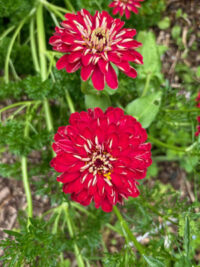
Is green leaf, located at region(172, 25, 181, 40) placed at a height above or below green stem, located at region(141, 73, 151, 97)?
above

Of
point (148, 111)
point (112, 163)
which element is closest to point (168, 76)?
point (148, 111)

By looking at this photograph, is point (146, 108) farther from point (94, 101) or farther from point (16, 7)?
point (16, 7)

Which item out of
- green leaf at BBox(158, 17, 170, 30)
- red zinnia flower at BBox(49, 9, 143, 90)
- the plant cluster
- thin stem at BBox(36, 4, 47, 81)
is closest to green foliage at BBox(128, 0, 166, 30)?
the plant cluster

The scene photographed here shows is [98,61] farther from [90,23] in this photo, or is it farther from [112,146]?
[112,146]

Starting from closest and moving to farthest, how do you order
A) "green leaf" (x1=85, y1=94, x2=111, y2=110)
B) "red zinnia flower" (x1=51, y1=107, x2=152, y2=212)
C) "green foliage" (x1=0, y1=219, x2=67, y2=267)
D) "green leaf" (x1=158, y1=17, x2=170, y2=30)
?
"red zinnia flower" (x1=51, y1=107, x2=152, y2=212) → "green foliage" (x1=0, y1=219, x2=67, y2=267) → "green leaf" (x1=85, y1=94, x2=111, y2=110) → "green leaf" (x1=158, y1=17, x2=170, y2=30)

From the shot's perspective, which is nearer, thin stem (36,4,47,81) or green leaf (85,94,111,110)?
green leaf (85,94,111,110)

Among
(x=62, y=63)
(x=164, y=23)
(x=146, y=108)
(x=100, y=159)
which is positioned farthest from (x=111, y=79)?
(x=164, y=23)

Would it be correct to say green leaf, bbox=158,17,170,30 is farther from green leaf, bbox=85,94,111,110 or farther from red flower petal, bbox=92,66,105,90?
red flower petal, bbox=92,66,105,90
